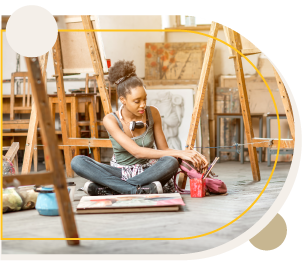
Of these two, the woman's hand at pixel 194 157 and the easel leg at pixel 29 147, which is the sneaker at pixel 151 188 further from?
the easel leg at pixel 29 147

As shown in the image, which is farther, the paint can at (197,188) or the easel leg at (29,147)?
the easel leg at (29,147)

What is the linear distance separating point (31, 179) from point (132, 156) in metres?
1.03

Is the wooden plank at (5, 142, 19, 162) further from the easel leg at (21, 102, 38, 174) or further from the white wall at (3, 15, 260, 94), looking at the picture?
the white wall at (3, 15, 260, 94)

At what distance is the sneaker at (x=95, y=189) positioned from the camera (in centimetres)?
205

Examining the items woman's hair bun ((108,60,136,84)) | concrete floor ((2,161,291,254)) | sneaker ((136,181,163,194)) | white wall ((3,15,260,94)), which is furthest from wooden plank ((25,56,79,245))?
white wall ((3,15,260,94))

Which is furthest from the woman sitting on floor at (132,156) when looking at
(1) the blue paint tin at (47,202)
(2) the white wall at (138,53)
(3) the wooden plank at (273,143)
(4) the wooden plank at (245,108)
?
(2) the white wall at (138,53)

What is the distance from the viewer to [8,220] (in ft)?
5.19

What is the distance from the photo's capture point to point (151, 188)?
1.97 meters

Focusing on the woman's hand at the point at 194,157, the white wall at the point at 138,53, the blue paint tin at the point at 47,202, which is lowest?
the blue paint tin at the point at 47,202

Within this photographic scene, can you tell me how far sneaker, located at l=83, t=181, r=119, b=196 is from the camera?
205 cm

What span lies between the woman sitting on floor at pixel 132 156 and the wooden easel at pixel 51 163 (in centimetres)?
82

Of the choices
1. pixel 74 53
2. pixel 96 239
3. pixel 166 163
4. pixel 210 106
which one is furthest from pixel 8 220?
pixel 210 106

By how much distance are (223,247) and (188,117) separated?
127 inches

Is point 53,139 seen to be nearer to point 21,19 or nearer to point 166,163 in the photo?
point 21,19
